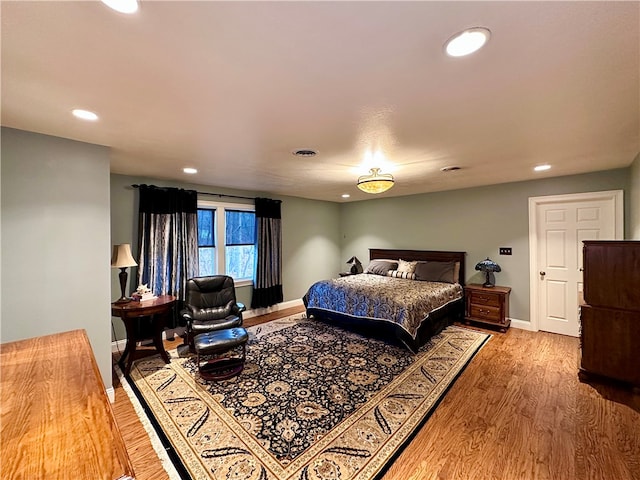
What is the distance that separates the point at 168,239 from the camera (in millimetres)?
4117

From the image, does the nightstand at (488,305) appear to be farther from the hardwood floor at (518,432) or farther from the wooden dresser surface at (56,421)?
the wooden dresser surface at (56,421)

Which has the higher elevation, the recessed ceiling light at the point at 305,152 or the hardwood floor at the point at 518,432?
the recessed ceiling light at the point at 305,152

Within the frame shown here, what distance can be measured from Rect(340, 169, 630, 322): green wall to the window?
9.26ft

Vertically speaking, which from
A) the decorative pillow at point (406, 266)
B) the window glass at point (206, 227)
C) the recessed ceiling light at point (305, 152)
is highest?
the recessed ceiling light at point (305, 152)

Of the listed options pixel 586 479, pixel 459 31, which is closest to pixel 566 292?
pixel 586 479

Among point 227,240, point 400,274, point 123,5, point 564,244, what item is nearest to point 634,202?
point 564,244

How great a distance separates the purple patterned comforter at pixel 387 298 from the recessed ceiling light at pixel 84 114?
11.4 feet

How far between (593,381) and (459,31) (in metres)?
3.56

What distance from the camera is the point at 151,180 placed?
4.10 metres

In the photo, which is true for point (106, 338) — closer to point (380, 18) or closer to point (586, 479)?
point (380, 18)

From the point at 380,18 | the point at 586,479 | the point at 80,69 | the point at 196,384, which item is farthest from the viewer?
the point at 196,384

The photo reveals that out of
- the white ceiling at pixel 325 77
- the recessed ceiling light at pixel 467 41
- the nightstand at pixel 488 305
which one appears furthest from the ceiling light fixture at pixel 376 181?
the nightstand at pixel 488 305

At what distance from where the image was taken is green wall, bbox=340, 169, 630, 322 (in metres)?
4.09

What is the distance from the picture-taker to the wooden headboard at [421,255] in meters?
5.00
